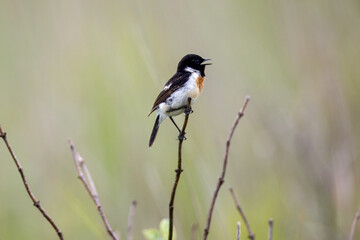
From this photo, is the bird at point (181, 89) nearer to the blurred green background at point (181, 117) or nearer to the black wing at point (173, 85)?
the black wing at point (173, 85)

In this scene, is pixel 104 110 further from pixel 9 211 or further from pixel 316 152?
pixel 316 152

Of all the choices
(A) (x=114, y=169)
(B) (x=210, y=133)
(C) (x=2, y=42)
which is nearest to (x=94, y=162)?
(A) (x=114, y=169)

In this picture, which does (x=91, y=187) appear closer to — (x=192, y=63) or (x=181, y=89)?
(x=181, y=89)

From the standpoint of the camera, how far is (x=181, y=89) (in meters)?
3.02

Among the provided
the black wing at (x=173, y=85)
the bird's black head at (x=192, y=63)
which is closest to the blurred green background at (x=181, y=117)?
the black wing at (x=173, y=85)

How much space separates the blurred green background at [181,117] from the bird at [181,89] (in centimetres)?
12

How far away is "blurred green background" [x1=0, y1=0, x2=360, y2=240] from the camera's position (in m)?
3.30

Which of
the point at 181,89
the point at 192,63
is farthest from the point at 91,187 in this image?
the point at 192,63

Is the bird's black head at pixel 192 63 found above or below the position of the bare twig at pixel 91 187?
above

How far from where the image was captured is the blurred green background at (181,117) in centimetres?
330

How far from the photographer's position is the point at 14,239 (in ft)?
12.9

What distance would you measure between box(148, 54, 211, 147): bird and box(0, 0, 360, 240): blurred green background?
12 centimetres

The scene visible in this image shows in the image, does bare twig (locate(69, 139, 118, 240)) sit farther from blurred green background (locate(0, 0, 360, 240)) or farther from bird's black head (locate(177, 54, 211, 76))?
bird's black head (locate(177, 54, 211, 76))

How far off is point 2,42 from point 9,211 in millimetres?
1502
